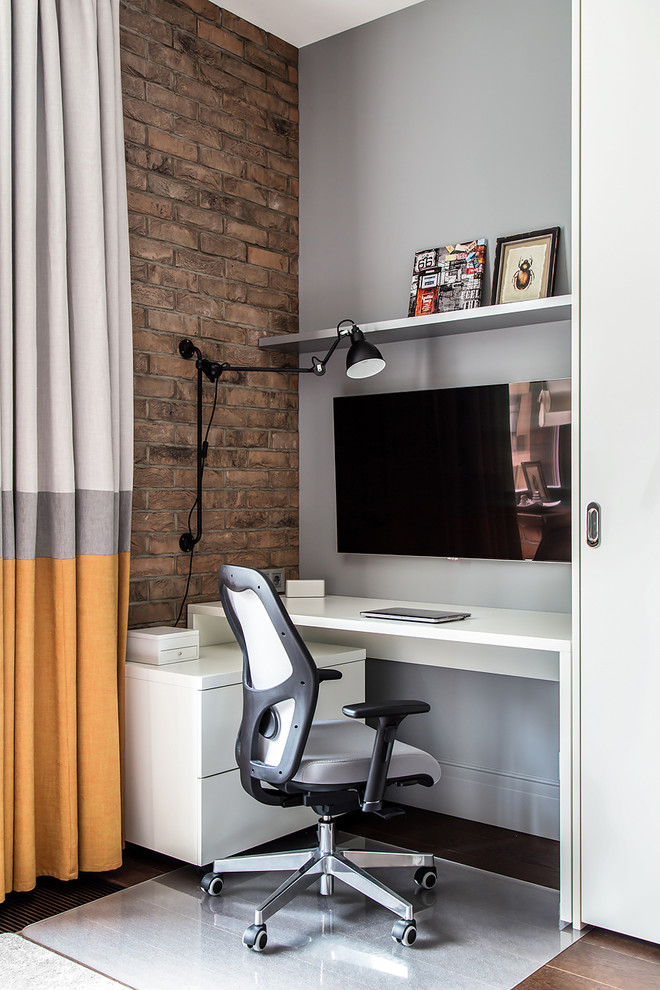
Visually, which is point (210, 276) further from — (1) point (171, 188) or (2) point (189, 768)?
(2) point (189, 768)

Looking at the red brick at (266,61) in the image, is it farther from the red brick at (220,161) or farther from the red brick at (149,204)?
the red brick at (149,204)

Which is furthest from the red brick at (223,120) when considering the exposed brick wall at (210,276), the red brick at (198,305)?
the red brick at (198,305)

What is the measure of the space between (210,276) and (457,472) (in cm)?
117

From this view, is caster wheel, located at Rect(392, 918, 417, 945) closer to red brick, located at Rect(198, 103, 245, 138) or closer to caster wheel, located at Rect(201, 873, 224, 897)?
caster wheel, located at Rect(201, 873, 224, 897)

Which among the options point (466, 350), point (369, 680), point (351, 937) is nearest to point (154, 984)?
point (351, 937)

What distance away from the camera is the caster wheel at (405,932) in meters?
2.24

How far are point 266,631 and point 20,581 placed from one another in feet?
2.51

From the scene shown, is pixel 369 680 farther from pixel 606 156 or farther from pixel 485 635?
pixel 606 156

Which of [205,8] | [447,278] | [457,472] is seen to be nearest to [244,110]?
[205,8]

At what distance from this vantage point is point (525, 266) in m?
3.01

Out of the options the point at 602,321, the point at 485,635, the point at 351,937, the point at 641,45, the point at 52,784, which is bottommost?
the point at 351,937

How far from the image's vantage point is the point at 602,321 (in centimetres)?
235

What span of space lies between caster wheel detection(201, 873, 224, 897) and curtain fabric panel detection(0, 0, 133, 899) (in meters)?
0.34

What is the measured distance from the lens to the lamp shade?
305cm
